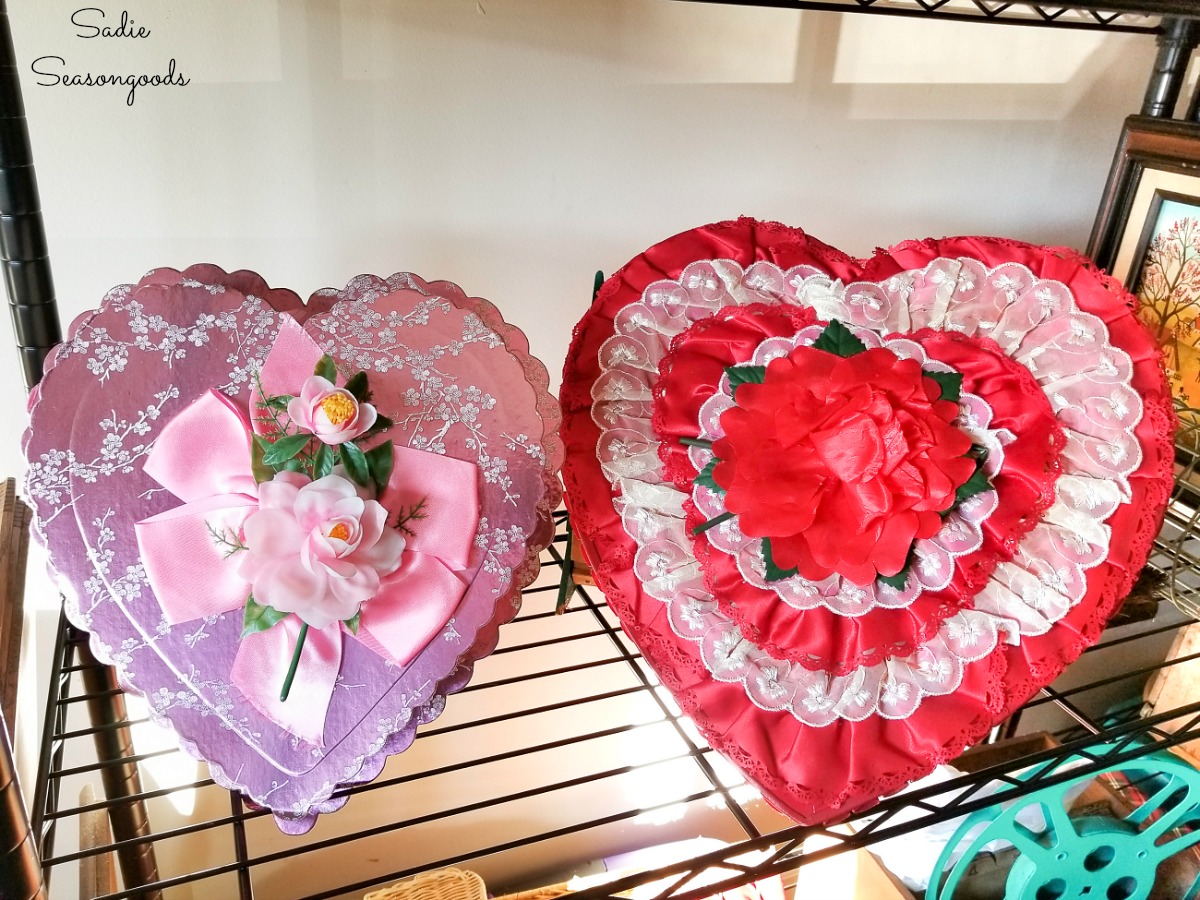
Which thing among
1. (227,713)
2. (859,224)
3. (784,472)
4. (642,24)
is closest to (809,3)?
(642,24)

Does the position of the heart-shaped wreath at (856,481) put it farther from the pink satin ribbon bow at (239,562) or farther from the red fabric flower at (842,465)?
the pink satin ribbon bow at (239,562)

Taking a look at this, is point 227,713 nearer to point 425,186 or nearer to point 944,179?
point 425,186

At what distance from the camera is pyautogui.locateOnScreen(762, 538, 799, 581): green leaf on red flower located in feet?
1.76

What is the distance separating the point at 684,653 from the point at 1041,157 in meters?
0.72

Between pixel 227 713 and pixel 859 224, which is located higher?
pixel 859 224

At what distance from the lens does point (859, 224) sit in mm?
900

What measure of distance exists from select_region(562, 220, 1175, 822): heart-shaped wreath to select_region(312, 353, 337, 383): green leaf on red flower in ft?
0.56

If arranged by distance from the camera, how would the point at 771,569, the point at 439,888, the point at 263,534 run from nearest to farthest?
the point at 263,534 → the point at 771,569 → the point at 439,888

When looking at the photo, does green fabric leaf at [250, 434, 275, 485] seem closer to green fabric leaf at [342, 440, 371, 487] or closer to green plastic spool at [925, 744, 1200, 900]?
green fabric leaf at [342, 440, 371, 487]

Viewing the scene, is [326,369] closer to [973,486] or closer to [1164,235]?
[973,486]

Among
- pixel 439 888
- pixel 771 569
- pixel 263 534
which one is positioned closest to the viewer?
pixel 263 534

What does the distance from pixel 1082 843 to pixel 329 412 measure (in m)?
0.77

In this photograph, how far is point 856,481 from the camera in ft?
1.68

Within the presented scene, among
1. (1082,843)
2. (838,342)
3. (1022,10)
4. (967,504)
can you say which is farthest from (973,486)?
(1022,10)
